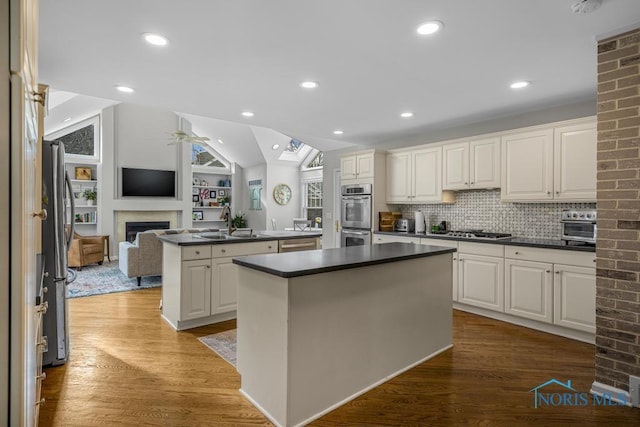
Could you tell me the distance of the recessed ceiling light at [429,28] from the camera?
2174 millimetres

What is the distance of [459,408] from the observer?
217 centimetres

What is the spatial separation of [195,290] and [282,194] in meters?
6.20

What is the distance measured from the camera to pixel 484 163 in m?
4.26

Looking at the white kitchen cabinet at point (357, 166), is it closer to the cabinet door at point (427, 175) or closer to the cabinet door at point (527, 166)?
the cabinet door at point (427, 175)

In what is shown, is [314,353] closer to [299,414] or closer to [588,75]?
[299,414]

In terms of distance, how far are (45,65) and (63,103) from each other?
14.8ft

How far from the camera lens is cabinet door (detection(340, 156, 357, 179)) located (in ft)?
18.8

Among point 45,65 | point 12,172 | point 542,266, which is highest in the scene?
point 45,65

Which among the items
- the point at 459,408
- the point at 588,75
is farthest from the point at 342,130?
the point at 459,408

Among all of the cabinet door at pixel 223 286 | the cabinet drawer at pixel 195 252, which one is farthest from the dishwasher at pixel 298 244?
the cabinet drawer at pixel 195 252

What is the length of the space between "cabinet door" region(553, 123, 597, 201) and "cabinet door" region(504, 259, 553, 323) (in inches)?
30.4

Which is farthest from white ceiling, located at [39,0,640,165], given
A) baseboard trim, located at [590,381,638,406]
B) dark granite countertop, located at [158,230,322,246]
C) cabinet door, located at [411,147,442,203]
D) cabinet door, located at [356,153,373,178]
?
baseboard trim, located at [590,381,638,406]

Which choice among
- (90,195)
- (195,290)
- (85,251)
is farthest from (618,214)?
(90,195)

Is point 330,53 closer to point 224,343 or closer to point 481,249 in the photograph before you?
point 224,343
